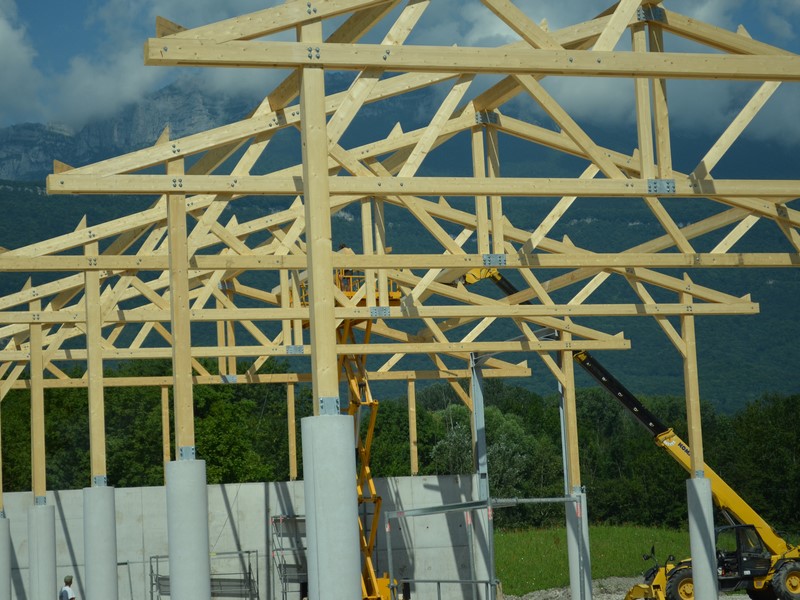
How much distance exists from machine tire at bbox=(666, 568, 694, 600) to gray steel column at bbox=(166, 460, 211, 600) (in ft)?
39.3

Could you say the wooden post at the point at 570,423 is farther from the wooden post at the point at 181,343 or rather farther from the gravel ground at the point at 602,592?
the wooden post at the point at 181,343

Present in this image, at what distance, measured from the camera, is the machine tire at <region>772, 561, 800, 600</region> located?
23.0m

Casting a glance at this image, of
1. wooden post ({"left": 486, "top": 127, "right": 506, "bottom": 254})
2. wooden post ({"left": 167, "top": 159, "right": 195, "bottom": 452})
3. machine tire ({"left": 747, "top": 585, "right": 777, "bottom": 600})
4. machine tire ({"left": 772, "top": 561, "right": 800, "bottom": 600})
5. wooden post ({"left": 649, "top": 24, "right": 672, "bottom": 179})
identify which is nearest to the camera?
wooden post ({"left": 649, "top": 24, "right": 672, "bottom": 179})

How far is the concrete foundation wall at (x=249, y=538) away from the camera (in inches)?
952

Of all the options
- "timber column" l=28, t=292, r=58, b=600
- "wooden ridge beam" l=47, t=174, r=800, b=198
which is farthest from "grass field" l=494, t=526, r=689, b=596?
"wooden ridge beam" l=47, t=174, r=800, b=198

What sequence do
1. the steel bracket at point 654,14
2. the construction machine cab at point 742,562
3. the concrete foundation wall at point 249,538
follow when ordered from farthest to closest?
the concrete foundation wall at point 249,538
the construction machine cab at point 742,562
the steel bracket at point 654,14

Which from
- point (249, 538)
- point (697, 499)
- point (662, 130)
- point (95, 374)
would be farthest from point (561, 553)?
point (662, 130)

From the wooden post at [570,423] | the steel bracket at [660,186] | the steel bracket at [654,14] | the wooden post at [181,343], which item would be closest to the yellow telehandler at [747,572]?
the wooden post at [570,423]

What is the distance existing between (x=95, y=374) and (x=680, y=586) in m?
11.8

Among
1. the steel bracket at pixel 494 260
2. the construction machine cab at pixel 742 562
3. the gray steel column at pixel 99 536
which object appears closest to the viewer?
the steel bracket at pixel 494 260

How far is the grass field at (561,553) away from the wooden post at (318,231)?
2332 centimetres

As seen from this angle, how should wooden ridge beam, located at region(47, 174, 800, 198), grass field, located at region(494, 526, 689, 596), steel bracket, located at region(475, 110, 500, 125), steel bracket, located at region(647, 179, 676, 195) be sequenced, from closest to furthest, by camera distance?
wooden ridge beam, located at region(47, 174, 800, 198) < steel bracket, located at region(647, 179, 676, 195) < steel bracket, located at region(475, 110, 500, 125) < grass field, located at region(494, 526, 689, 596)

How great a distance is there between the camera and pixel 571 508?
2314cm

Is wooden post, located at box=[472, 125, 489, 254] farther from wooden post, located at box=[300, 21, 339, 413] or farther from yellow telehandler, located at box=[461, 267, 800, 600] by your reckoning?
yellow telehandler, located at box=[461, 267, 800, 600]
